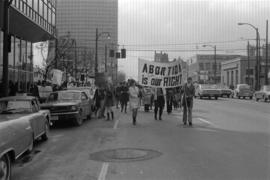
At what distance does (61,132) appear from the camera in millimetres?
13875

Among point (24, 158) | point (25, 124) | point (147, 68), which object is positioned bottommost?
point (24, 158)

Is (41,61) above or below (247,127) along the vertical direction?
above

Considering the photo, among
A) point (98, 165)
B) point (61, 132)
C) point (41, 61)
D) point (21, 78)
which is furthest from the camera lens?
point (41, 61)

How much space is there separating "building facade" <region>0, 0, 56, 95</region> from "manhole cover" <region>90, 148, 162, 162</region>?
1521cm

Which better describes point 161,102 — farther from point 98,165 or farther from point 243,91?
point 243,91

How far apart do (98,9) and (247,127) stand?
37429 mm

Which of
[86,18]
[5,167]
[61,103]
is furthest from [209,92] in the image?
[5,167]

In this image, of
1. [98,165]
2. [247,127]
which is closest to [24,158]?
[98,165]

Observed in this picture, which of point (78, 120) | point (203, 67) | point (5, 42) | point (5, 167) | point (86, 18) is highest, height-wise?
point (86, 18)

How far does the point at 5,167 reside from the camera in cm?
652

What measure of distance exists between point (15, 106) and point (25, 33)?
67.6 ft

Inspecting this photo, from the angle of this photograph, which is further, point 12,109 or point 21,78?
point 21,78

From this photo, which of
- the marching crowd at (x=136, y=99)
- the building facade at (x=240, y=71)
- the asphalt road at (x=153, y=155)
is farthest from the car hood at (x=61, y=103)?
the building facade at (x=240, y=71)

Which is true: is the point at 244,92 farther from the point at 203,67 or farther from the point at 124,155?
the point at 203,67
